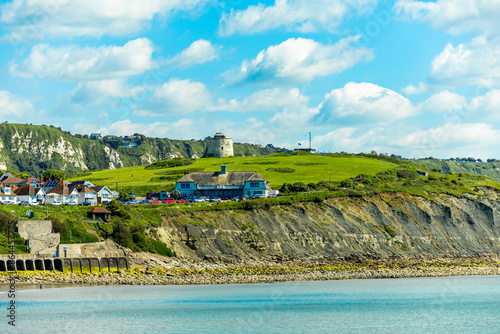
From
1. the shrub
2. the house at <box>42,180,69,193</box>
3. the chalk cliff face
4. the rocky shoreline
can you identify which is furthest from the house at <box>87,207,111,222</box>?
the shrub

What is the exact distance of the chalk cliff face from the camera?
89438mm

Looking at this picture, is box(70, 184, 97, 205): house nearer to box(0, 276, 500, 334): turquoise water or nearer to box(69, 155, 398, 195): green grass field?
box(69, 155, 398, 195): green grass field

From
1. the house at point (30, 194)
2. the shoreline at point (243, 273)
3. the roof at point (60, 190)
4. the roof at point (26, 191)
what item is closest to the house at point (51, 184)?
the roof at point (60, 190)

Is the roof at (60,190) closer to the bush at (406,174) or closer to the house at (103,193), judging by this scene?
the house at (103,193)

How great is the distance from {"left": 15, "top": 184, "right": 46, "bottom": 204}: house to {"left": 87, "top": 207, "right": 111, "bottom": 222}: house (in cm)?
2761

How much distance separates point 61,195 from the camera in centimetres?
11362

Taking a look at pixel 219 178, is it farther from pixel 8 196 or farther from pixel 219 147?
pixel 219 147

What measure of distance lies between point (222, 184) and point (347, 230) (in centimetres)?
3203

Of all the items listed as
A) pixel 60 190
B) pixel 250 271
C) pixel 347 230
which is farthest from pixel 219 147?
pixel 250 271

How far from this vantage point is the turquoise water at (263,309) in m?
47.3

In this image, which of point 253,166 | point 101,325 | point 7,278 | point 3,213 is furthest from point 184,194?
point 101,325

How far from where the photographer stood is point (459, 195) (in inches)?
4739

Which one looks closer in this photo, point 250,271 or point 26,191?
point 250,271

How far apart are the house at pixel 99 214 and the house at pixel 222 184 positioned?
127 feet
